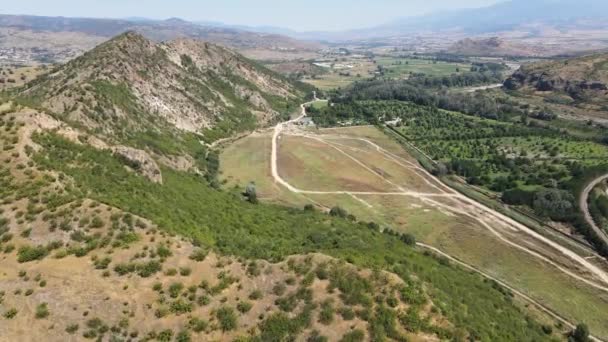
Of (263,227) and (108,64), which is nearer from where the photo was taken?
(263,227)

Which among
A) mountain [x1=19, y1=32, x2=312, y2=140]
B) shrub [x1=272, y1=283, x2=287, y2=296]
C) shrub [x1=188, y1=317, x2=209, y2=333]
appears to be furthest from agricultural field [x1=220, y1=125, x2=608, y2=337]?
shrub [x1=188, y1=317, x2=209, y2=333]

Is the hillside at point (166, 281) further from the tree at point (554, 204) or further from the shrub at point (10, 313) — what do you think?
the tree at point (554, 204)

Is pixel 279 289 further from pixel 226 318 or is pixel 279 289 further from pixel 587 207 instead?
pixel 587 207

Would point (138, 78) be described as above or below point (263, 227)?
above

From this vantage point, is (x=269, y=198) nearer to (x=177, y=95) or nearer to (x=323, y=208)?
(x=323, y=208)

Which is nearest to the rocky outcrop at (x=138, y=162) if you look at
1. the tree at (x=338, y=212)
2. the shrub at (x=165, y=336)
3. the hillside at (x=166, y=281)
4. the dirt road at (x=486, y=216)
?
the hillside at (x=166, y=281)

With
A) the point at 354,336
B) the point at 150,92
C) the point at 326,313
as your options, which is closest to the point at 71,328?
the point at 326,313

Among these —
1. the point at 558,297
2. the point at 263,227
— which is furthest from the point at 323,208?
Answer: the point at 558,297
